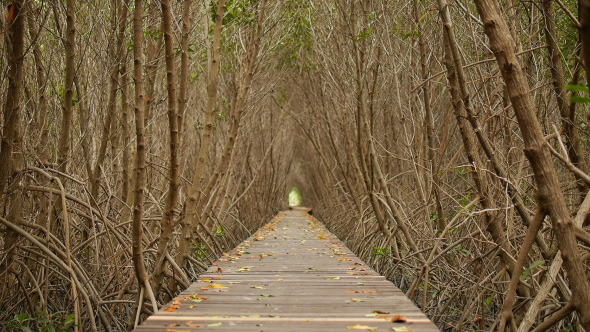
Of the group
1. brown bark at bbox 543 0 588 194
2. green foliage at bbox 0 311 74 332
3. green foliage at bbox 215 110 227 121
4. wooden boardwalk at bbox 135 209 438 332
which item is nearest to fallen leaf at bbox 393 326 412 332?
wooden boardwalk at bbox 135 209 438 332

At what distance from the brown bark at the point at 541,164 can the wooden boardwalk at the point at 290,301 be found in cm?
75

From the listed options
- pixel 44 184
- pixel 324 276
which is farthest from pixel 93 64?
pixel 324 276

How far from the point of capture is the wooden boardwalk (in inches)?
98.3

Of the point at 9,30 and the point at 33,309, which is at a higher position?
the point at 9,30

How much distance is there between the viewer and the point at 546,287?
2473 millimetres

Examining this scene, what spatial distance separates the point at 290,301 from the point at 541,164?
179 cm

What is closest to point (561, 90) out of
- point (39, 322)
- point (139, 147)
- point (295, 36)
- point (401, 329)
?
point (401, 329)

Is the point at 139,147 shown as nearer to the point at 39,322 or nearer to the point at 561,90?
the point at 39,322

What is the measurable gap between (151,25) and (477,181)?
343 cm

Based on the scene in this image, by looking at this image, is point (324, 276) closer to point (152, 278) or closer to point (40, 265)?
point (152, 278)

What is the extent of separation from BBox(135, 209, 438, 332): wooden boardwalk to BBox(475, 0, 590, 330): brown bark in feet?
2.47

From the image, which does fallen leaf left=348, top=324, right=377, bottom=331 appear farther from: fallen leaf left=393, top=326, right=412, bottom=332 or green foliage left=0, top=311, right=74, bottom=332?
green foliage left=0, top=311, right=74, bottom=332

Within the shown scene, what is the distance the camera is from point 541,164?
1.84 metres

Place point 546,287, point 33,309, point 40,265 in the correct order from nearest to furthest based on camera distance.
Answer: point 546,287
point 33,309
point 40,265
